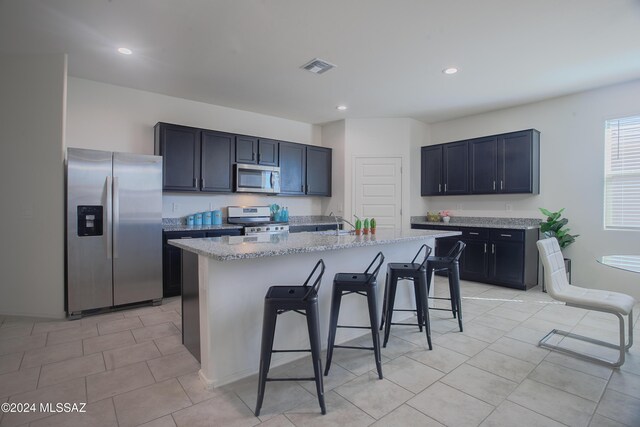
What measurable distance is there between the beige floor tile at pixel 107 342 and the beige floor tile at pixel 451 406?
2.35 m

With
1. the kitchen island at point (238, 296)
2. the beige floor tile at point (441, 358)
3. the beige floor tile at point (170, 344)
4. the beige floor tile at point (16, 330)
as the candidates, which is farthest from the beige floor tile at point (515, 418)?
the beige floor tile at point (16, 330)

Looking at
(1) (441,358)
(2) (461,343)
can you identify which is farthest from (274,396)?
(2) (461,343)

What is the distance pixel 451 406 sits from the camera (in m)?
1.87

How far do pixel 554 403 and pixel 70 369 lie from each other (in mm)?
3212

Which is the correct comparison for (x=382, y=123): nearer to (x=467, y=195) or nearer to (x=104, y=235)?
(x=467, y=195)

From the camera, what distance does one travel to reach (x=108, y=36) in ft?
9.50

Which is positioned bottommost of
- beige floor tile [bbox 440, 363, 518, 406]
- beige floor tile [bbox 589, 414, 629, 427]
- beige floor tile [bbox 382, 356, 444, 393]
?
beige floor tile [bbox 589, 414, 629, 427]

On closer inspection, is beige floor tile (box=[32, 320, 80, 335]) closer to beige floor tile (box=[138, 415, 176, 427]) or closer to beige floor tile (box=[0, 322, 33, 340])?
beige floor tile (box=[0, 322, 33, 340])

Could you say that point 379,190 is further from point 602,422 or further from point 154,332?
point 602,422

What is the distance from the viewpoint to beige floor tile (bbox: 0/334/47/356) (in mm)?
2557

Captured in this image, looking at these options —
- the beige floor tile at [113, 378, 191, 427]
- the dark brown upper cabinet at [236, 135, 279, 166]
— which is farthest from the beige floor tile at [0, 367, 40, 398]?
the dark brown upper cabinet at [236, 135, 279, 166]

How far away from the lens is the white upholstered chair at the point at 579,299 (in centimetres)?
233

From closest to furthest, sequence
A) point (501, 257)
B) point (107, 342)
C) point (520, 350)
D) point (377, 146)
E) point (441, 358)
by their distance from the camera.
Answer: point (441, 358), point (520, 350), point (107, 342), point (501, 257), point (377, 146)

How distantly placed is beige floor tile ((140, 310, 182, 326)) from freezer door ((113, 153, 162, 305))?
0.37 meters
